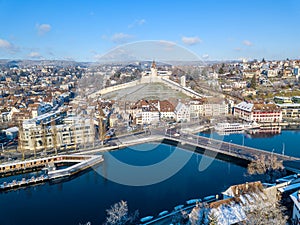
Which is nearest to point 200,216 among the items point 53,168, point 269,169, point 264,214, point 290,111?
point 264,214

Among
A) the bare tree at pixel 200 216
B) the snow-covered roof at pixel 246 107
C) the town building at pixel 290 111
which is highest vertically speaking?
the snow-covered roof at pixel 246 107

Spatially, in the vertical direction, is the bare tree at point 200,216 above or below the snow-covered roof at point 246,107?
below

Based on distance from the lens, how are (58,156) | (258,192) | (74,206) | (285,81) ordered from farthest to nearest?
(285,81), (58,156), (74,206), (258,192)

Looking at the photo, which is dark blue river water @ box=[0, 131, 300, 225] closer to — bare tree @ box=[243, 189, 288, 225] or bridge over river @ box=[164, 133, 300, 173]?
bridge over river @ box=[164, 133, 300, 173]

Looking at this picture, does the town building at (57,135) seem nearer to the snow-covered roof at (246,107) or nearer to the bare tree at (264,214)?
the bare tree at (264,214)

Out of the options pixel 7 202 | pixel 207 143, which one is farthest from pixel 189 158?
pixel 7 202

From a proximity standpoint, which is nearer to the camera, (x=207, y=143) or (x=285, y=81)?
(x=207, y=143)

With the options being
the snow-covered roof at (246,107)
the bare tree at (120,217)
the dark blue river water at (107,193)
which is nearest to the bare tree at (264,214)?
the dark blue river water at (107,193)

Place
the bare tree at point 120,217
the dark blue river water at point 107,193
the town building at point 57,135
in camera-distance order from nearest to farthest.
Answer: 1. the bare tree at point 120,217
2. the dark blue river water at point 107,193
3. the town building at point 57,135

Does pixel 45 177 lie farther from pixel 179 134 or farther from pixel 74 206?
pixel 179 134
